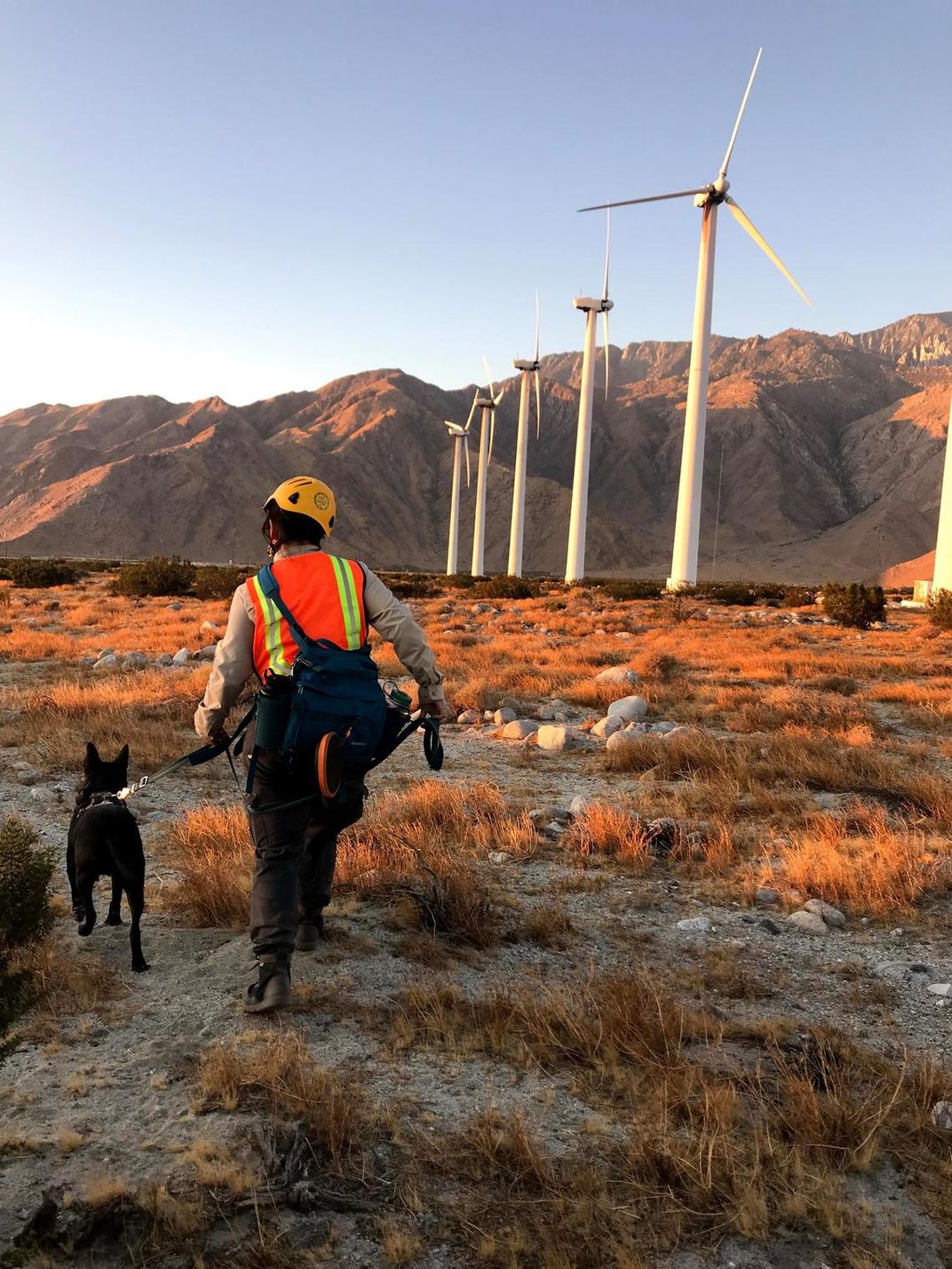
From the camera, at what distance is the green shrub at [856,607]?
26.0 meters

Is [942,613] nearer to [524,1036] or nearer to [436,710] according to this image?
[436,710]

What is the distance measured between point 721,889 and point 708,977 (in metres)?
1.43

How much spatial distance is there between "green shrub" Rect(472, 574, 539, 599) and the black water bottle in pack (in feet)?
109

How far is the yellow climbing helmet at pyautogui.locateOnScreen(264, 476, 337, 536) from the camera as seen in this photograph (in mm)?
4203

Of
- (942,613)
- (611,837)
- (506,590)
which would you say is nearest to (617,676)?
(611,837)

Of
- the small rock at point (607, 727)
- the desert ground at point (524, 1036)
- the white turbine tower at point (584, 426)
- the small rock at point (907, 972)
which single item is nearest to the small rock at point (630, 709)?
the small rock at point (607, 727)

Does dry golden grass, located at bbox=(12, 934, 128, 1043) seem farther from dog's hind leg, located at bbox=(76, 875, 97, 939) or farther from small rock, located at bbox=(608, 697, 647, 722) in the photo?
small rock, located at bbox=(608, 697, 647, 722)

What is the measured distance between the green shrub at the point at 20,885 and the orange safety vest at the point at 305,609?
47.2 inches

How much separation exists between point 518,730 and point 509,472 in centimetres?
12401

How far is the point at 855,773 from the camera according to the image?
8555 millimetres

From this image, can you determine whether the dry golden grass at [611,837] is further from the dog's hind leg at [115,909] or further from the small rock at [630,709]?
the small rock at [630,709]

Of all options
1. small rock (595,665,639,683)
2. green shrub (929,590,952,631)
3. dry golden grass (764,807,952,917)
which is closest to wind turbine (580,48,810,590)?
green shrub (929,590,952,631)

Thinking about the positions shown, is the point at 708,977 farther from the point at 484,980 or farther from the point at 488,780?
the point at 488,780

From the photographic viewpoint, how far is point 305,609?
3.98 metres
